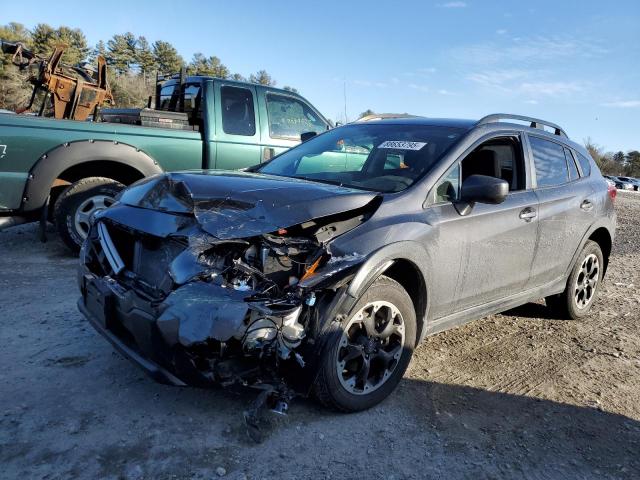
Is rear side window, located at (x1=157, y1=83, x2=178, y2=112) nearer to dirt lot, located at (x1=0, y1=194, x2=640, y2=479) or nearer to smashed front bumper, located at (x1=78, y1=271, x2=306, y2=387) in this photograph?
dirt lot, located at (x1=0, y1=194, x2=640, y2=479)

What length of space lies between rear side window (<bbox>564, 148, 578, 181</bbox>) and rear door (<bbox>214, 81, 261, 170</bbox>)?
3.78m

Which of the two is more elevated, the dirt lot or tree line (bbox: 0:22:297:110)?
tree line (bbox: 0:22:297:110)

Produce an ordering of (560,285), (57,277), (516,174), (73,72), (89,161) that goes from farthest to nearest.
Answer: (73,72) → (89,161) → (57,277) → (560,285) → (516,174)

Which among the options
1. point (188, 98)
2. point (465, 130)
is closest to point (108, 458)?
point (465, 130)

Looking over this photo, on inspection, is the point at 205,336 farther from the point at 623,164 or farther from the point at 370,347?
the point at 623,164

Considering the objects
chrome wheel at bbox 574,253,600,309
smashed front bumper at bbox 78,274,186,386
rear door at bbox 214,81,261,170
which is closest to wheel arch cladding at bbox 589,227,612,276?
chrome wheel at bbox 574,253,600,309

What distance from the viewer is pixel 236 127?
6.93m

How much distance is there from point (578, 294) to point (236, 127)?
4.56 m

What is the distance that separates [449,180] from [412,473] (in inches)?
75.6

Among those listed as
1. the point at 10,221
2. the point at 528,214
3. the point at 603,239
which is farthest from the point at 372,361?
the point at 10,221

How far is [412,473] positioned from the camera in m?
2.62

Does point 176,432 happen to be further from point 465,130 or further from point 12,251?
point 12,251

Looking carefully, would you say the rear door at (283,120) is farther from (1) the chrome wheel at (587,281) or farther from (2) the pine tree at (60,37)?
(2) the pine tree at (60,37)

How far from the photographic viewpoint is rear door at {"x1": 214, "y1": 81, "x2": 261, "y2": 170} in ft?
22.3
